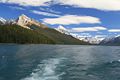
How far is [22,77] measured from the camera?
53.9 m

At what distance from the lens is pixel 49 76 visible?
55.2m

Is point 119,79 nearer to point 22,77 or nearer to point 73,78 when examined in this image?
point 73,78

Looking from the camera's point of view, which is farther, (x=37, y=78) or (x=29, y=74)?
(x=29, y=74)

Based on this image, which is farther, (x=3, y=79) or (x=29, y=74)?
(x=29, y=74)

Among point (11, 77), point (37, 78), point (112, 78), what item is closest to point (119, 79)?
point (112, 78)

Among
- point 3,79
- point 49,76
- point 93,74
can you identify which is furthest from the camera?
point 93,74

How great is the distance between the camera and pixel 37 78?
52438 mm

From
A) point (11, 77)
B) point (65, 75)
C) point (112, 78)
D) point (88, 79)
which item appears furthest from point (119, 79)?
point (11, 77)

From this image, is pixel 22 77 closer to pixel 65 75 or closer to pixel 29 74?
pixel 29 74

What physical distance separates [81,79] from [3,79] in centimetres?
1353

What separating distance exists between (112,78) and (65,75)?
9026 millimetres

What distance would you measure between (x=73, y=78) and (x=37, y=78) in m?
6.55

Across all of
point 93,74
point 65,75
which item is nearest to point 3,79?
point 65,75

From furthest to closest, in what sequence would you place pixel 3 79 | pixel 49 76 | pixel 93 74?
1. pixel 93 74
2. pixel 49 76
3. pixel 3 79
